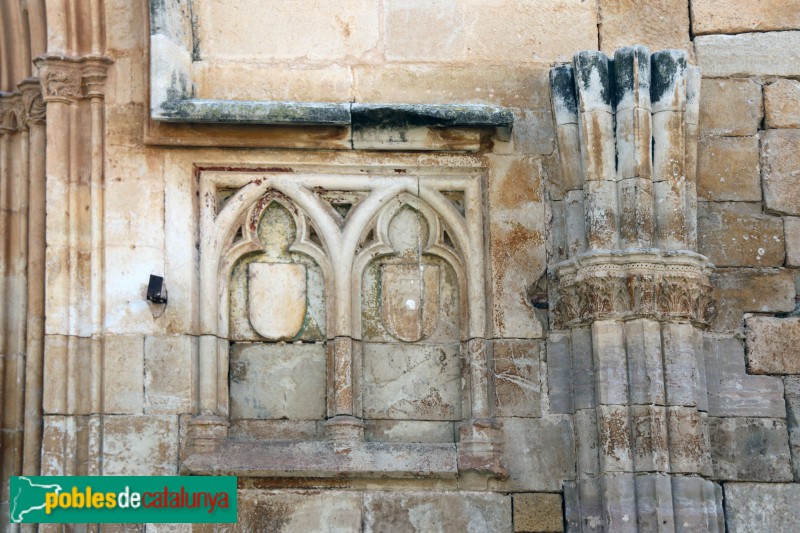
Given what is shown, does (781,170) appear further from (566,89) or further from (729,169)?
(566,89)

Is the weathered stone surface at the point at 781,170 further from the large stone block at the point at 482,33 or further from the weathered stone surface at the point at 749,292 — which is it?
the large stone block at the point at 482,33

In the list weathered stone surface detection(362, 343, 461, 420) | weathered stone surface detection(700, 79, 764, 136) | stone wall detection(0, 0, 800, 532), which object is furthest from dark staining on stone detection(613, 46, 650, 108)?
weathered stone surface detection(362, 343, 461, 420)

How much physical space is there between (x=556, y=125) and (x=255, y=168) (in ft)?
5.52

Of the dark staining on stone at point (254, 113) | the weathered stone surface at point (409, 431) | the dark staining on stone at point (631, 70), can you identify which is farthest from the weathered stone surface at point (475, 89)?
the weathered stone surface at point (409, 431)

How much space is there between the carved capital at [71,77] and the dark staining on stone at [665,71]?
2984mm

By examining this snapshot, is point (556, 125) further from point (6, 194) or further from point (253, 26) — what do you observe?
point (6, 194)

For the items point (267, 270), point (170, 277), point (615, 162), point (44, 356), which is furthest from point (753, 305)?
A: point (44, 356)

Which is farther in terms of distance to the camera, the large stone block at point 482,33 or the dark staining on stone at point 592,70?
the large stone block at point 482,33

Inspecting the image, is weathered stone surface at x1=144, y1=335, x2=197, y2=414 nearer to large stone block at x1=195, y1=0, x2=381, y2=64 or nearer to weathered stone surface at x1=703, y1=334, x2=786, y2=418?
large stone block at x1=195, y1=0, x2=381, y2=64

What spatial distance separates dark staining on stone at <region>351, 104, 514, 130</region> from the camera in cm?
823

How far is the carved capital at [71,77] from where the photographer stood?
323 inches

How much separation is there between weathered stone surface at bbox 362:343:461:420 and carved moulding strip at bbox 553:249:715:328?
0.81 m

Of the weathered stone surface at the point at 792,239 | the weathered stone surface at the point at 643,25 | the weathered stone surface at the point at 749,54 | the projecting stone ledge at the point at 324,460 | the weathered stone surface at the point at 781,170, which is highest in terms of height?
the weathered stone surface at the point at 643,25

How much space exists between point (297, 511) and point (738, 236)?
2889 mm
